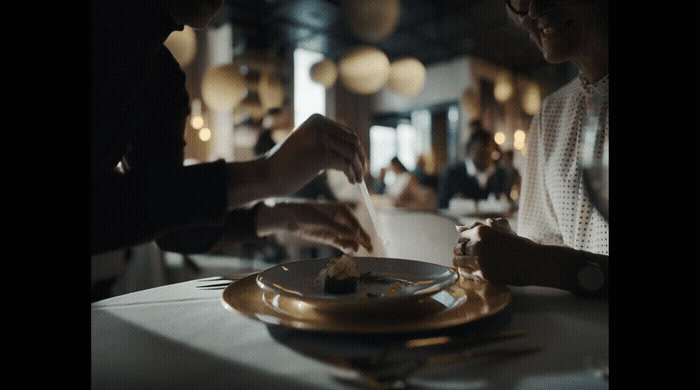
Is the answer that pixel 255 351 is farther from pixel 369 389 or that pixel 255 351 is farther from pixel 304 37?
pixel 304 37

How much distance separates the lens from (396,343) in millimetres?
384

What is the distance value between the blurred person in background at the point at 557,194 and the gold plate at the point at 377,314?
0.10m

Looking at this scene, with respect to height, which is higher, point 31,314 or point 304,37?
point 304,37

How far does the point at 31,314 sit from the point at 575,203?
1.11 metres

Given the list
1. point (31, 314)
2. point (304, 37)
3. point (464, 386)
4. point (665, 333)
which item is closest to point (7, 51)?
point (31, 314)

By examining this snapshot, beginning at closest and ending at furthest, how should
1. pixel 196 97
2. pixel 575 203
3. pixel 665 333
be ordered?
1. pixel 665 333
2. pixel 575 203
3. pixel 196 97

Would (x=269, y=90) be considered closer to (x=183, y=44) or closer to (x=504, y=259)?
(x=183, y=44)

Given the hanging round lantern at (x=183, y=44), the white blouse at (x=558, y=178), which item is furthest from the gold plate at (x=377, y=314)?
the hanging round lantern at (x=183, y=44)

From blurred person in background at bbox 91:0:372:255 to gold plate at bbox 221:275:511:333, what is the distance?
0.19m

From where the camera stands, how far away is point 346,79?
8.24 feet

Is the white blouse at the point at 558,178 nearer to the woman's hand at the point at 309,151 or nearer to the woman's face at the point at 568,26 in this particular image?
the woman's face at the point at 568,26

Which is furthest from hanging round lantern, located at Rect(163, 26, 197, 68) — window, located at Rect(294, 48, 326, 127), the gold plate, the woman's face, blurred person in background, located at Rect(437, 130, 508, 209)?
window, located at Rect(294, 48, 326, 127)

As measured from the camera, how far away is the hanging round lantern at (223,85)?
104 inches

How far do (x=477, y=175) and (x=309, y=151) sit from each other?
3804 mm
